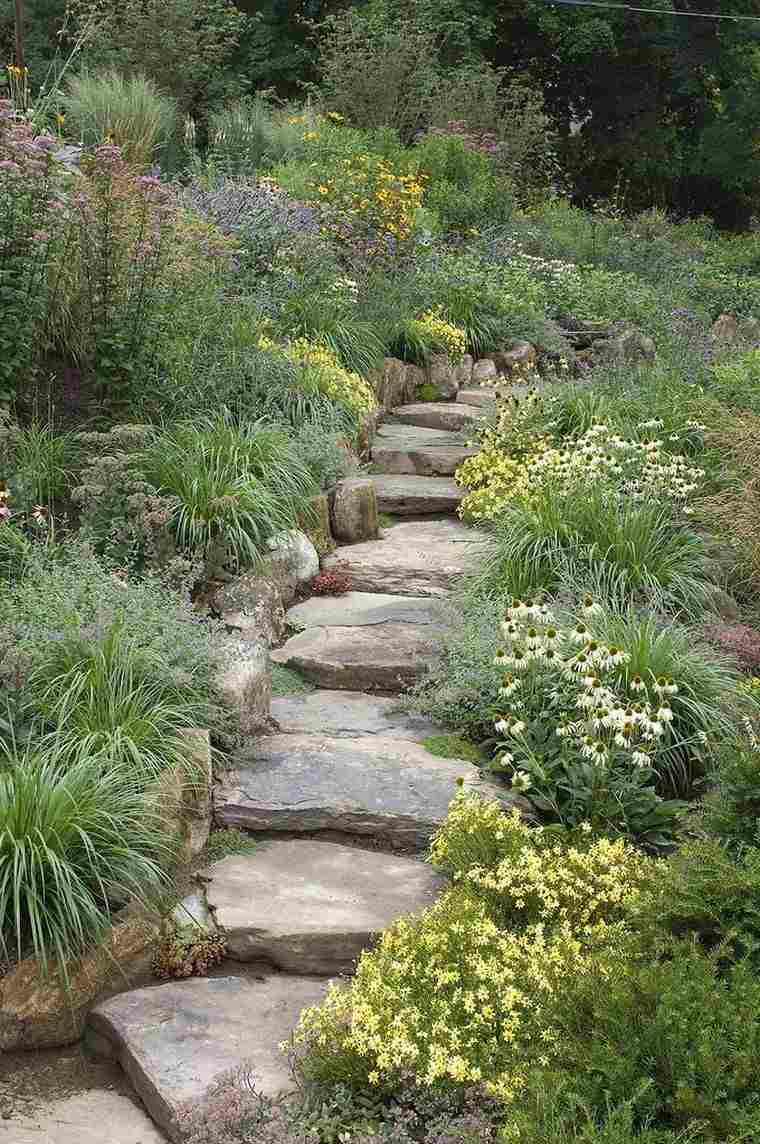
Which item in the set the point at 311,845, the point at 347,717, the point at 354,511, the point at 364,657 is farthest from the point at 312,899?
the point at 354,511

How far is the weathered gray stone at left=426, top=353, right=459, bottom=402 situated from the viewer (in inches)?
371

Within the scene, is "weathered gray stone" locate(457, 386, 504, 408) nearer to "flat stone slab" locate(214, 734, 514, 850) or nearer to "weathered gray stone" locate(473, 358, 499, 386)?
"weathered gray stone" locate(473, 358, 499, 386)

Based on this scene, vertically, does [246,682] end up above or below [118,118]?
below

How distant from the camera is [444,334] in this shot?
941 centimetres

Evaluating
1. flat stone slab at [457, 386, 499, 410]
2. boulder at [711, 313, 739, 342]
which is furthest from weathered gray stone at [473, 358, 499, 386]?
boulder at [711, 313, 739, 342]

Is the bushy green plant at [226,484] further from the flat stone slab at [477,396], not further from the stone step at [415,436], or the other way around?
the flat stone slab at [477,396]

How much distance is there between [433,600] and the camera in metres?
6.05

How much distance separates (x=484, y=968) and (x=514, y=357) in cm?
728

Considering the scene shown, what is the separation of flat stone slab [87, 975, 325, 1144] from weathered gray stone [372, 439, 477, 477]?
463 cm

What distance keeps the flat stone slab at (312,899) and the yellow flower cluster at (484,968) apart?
0.15 metres

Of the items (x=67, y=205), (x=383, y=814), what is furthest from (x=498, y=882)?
(x=67, y=205)

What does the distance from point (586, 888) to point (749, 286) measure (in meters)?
11.9

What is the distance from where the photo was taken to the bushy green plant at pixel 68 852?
352cm

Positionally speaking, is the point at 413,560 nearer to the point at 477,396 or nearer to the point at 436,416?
the point at 436,416
